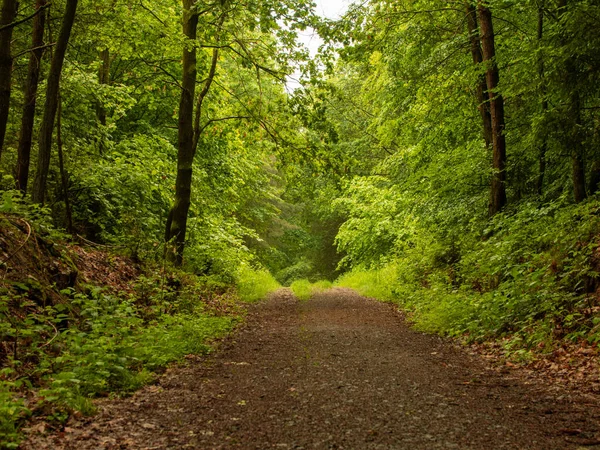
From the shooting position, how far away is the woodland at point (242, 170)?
6148mm

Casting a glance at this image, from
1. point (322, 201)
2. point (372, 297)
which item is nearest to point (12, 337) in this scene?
point (372, 297)

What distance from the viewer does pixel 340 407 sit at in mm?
4445

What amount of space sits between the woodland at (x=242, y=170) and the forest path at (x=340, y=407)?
0.53 m

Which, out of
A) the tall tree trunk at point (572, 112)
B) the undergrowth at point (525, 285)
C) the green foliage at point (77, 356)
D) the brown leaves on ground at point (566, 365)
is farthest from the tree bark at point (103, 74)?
the brown leaves on ground at point (566, 365)

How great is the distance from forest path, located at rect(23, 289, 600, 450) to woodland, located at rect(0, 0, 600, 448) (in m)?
0.53

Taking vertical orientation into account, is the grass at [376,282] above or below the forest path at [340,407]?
above

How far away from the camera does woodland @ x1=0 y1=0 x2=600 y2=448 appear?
6148mm

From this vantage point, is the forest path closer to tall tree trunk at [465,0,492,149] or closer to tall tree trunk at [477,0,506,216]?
tall tree trunk at [477,0,506,216]

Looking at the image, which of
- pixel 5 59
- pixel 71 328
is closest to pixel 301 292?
pixel 5 59

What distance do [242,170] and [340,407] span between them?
47.1 ft

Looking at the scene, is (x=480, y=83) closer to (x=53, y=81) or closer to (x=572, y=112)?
(x=572, y=112)

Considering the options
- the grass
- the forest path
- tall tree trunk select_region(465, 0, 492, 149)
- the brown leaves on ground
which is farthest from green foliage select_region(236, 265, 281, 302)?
the brown leaves on ground

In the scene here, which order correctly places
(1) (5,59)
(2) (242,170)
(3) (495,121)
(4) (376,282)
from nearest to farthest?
(1) (5,59) < (3) (495,121) < (4) (376,282) < (2) (242,170)

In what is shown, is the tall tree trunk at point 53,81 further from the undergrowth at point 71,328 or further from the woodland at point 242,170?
the undergrowth at point 71,328
